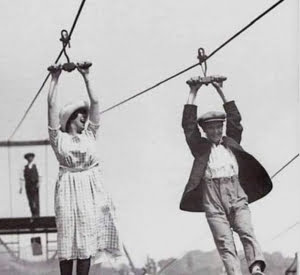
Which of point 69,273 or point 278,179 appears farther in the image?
point 278,179

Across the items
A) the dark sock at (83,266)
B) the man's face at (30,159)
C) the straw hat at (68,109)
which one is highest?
the straw hat at (68,109)

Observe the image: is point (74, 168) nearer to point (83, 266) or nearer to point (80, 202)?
point (80, 202)

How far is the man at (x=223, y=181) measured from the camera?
3.04 meters

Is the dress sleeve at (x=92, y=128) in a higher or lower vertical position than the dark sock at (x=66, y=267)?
higher

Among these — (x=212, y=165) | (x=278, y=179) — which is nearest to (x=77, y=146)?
(x=212, y=165)

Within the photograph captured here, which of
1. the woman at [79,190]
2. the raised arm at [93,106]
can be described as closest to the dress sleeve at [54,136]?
the woman at [79,190]

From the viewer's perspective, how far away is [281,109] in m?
3.16

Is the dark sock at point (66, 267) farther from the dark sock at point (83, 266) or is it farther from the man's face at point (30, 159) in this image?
the man's face at point (30, 159)

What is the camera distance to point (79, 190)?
288 cm

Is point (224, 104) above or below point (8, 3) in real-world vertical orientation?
below

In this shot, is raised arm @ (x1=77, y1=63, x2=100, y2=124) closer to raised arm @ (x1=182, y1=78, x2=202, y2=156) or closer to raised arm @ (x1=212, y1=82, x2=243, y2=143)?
raised arm @ (x1=182, y1=78, x2=202, y2=156)

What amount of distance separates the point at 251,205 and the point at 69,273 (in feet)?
2.05

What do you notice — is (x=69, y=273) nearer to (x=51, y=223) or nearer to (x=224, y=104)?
(x=51, y=223)

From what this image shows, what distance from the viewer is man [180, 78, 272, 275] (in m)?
3.04
